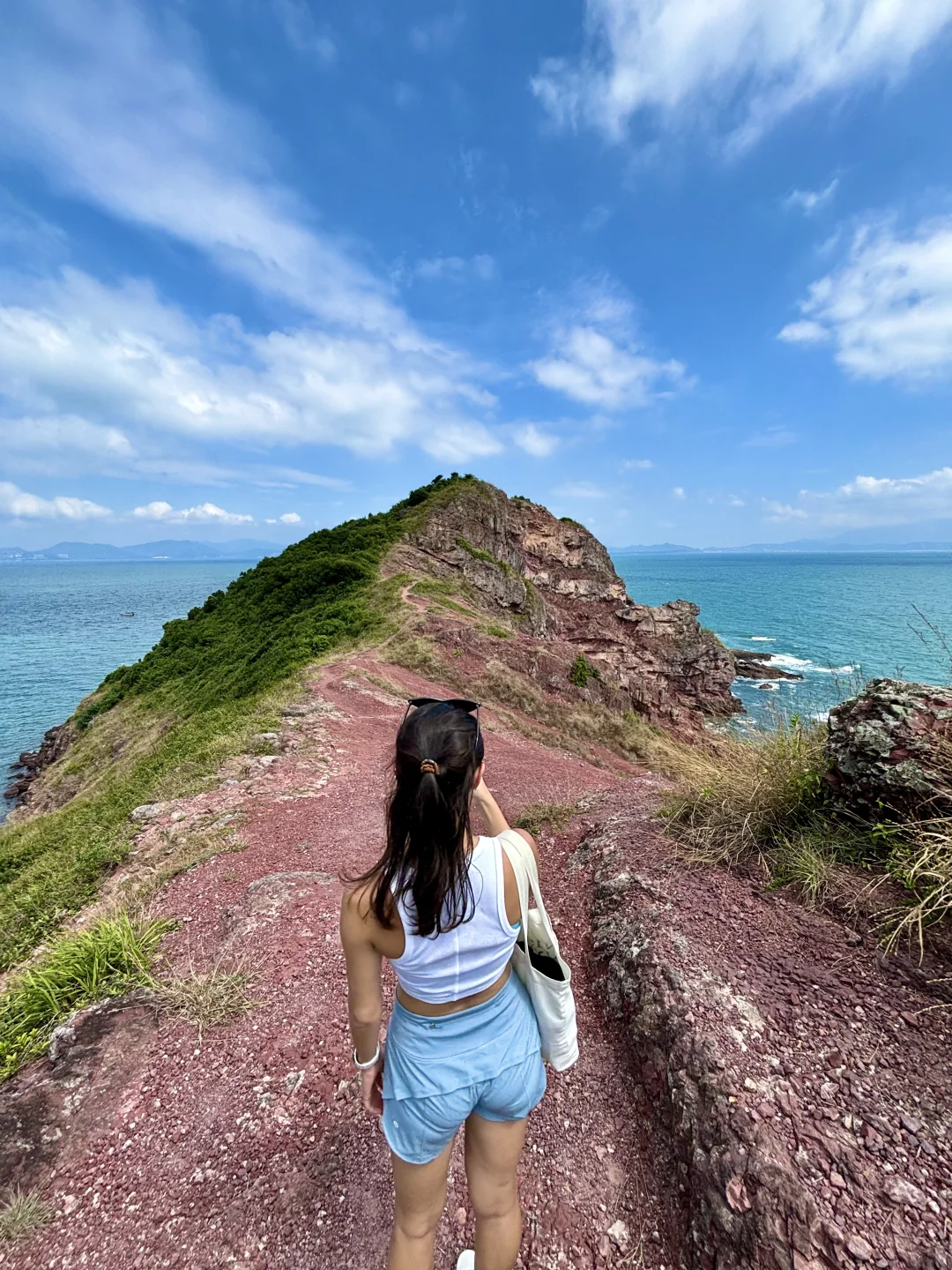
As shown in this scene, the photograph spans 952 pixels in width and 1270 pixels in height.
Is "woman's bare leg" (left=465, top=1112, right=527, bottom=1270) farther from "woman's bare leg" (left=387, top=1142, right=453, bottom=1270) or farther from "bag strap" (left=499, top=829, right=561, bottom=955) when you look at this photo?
"bag strap" (left=499, top=829, right=561, bottom=955)

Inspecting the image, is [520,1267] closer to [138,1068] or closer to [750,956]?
[750,956]

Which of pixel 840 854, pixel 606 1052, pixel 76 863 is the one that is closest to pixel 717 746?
pixel 840 854

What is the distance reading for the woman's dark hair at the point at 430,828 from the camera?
201 cm

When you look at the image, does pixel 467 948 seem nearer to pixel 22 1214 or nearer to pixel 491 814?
pixel 491 814

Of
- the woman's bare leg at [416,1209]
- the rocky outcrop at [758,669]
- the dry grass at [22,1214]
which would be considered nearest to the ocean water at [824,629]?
the rocky outcrop at [758,669]

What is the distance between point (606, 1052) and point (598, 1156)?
650mm

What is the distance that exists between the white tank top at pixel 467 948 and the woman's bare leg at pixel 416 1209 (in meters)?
0.67

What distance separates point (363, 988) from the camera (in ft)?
7.11

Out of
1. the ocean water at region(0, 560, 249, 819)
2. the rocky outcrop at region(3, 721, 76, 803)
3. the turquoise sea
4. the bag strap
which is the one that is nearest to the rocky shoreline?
the rocky outcrop at region(3, 721, 76, 803)

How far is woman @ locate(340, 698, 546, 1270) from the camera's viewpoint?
2031 millimetres

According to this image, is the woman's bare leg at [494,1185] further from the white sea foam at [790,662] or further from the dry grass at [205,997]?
the white sea foam at [790,662]

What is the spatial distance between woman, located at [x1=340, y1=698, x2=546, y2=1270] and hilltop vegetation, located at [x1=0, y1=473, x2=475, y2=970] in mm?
6076

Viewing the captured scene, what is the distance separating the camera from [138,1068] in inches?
147

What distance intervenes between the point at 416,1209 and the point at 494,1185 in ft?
1.09
